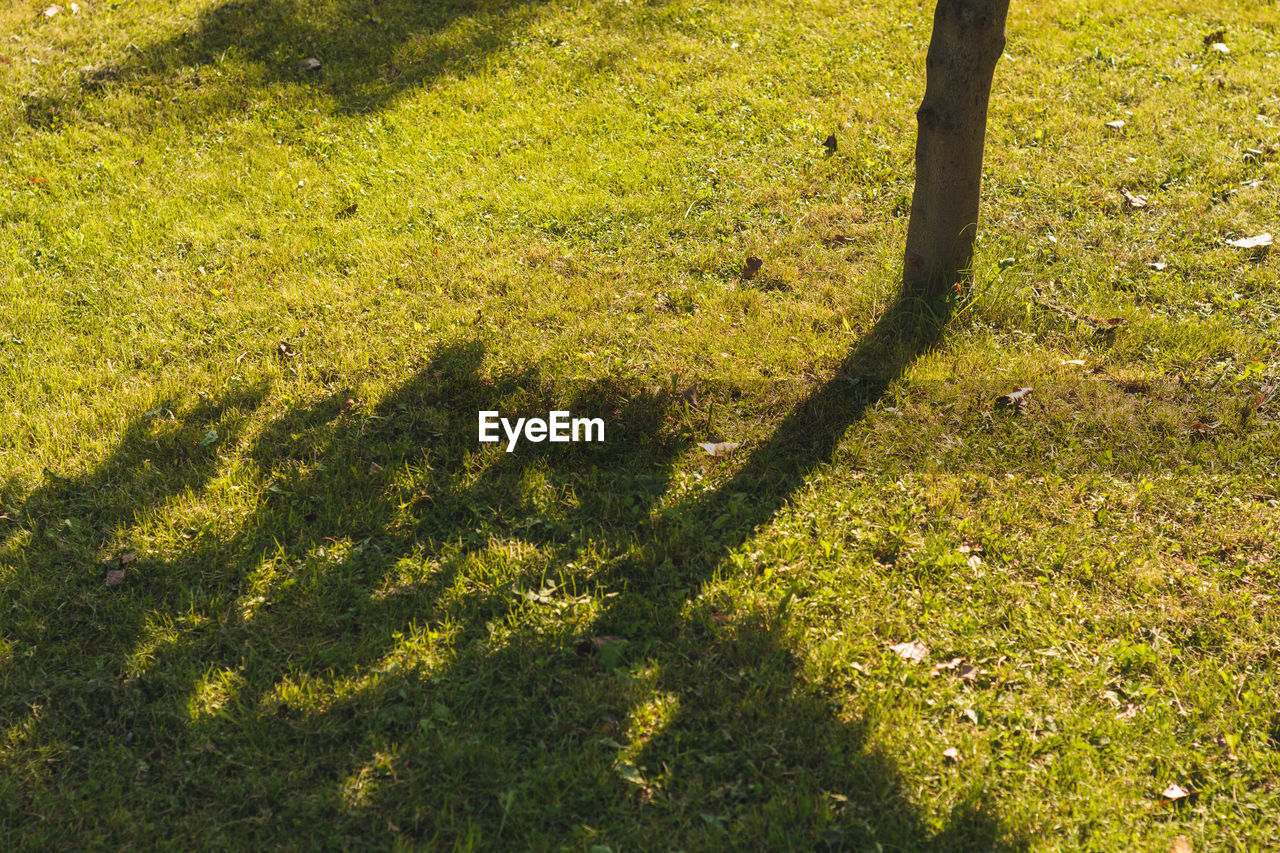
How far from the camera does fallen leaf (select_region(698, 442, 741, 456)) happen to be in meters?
4.83

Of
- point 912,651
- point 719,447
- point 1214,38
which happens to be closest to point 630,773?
point 912,651

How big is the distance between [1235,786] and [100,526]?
4.49 m

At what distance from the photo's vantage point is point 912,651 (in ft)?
12.6

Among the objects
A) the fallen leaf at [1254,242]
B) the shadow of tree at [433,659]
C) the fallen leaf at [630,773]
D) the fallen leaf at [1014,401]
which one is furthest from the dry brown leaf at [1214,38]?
the fallen leaf at [630,773]

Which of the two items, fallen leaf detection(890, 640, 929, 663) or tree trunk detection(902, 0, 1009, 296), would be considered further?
tree trunk detection(902, 0, 1009, 296)

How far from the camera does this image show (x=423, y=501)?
4594 millimetres

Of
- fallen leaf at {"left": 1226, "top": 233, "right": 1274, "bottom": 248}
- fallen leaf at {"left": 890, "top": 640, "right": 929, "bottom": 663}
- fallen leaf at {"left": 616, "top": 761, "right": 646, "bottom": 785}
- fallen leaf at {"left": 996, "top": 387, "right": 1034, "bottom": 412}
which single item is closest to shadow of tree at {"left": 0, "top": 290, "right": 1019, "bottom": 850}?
fallen leaf at {"left": 616, "top": 761, "right": 646, "bottom": 785}

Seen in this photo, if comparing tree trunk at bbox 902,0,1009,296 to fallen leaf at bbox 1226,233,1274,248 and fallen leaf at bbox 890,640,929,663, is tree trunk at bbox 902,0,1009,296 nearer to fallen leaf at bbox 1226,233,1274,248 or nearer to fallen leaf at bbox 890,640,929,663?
fallen leaf at bbox 1226,233,1274,248

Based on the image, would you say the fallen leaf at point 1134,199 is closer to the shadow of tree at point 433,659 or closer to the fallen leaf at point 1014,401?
the fallen leaf at point 1014,401

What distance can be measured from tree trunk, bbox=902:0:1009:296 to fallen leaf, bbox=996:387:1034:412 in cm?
79

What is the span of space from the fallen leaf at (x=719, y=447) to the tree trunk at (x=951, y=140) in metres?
1.51

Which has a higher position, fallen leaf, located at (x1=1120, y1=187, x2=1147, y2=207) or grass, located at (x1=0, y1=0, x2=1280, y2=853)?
fallen leaf, located at (x1=1120, y1=187, x2=1147, y2=207)

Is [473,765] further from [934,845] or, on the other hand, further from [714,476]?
[714,476]

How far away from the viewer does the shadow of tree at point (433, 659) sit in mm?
3299
